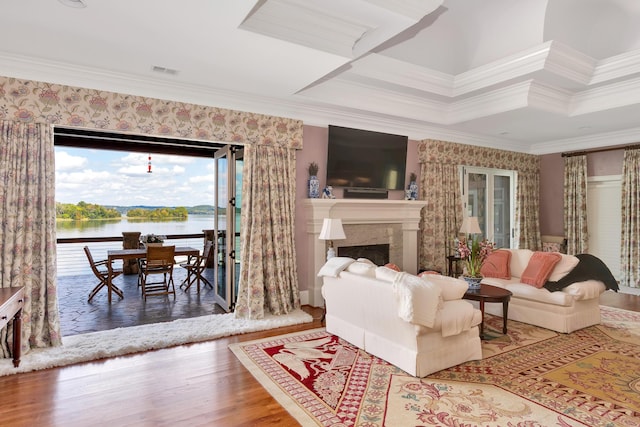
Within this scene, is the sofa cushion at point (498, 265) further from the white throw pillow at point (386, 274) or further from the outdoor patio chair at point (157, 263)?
the outdoor patio chair at point (157, 263)

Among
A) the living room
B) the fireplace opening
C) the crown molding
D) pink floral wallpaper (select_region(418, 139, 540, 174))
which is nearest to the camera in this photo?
the living room

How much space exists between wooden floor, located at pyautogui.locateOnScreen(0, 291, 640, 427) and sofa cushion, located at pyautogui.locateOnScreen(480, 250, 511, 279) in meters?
3.77

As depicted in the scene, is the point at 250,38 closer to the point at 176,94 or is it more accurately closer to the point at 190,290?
the point at 176,94

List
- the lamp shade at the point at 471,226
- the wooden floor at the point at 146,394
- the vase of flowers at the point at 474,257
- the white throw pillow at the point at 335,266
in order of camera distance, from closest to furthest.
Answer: the wooden floor at the point at 146,394 < the white throw pillow at the point at 335,266 < the vase of flowers at the point at 474,257 < the lamp shade at the point at 471,226

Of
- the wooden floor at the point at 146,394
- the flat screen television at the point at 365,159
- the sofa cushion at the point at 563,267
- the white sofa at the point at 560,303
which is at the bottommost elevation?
the wooden floor at the point at 146,394

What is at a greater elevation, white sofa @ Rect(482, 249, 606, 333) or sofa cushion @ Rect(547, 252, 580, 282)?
sofa cushion @ Rect(547, 252, 580, 282)

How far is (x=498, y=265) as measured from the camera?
5414mm

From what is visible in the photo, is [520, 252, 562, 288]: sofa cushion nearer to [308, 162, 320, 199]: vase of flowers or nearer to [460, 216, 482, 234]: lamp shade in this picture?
[460, 216, 482, 234]: lamp shade

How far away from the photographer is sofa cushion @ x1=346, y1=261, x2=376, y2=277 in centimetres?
365

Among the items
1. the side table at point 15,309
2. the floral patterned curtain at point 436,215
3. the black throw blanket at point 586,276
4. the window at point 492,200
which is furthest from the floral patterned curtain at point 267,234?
the window at point 492,200

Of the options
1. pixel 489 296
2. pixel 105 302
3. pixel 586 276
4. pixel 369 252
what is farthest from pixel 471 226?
pixel 105 302

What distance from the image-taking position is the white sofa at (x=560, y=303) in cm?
438

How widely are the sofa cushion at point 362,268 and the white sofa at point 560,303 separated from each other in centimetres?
227

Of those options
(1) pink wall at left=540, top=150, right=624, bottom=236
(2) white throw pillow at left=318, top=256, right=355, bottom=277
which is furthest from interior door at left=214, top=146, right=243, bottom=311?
(1) pink wall at left=540, top=150, right=624, bottom=236
